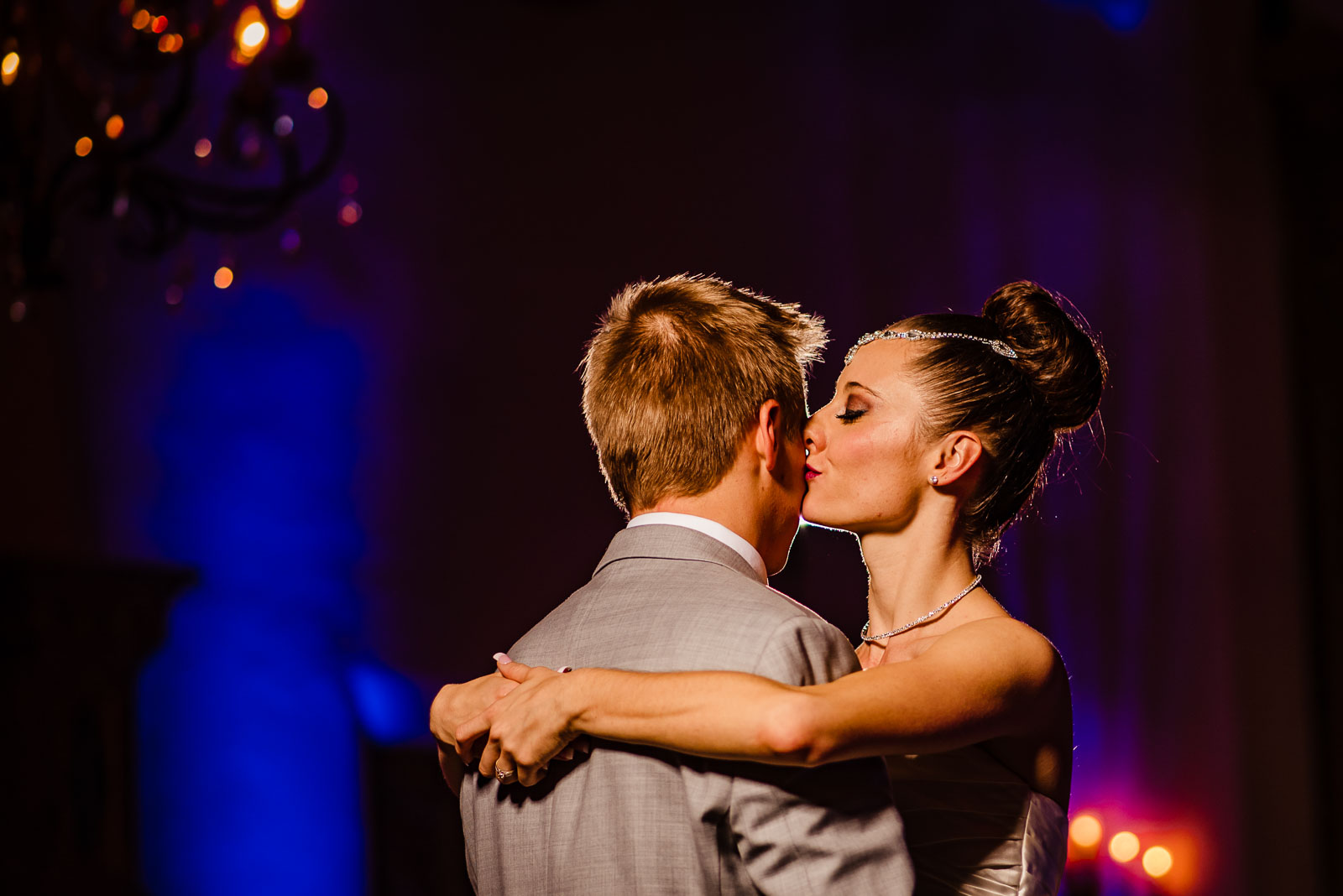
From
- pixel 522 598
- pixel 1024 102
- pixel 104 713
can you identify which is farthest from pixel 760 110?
pixel 104 713

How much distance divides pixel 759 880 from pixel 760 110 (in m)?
5.73

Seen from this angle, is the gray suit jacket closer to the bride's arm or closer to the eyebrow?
the bride's arm

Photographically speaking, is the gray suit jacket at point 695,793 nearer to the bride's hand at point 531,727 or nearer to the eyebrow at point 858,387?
the bride's hand at point 531,727

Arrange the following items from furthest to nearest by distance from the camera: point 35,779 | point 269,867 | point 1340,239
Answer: point 1340,239 → point 269,867 → point 35,779

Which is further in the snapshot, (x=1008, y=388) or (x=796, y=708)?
(x=1008, y=388)

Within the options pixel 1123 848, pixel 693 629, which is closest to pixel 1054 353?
pixel 693 629

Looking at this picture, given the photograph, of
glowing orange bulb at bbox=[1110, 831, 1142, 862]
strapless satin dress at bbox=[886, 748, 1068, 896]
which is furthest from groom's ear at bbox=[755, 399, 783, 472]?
glowing orange bulb at bbox=[1110, 831, 1142, 862]

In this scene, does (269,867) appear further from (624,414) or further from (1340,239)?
(1340,239)

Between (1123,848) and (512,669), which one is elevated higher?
(512,669)

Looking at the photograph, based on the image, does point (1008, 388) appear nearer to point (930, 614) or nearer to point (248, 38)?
point (930, 614)

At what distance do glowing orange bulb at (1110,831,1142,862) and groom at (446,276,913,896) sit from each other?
495cm

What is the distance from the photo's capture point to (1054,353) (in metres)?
1.94

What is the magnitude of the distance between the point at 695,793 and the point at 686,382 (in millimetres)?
487

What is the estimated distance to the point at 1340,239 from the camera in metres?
6.24
